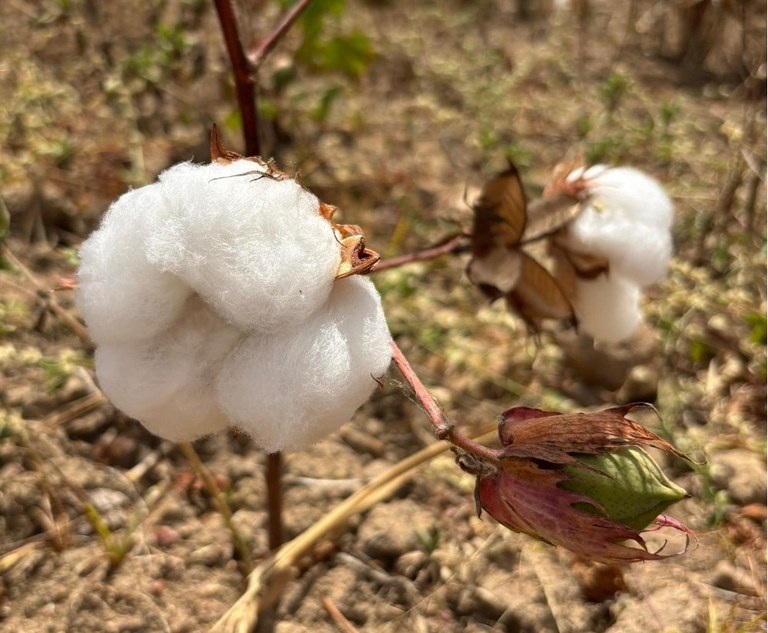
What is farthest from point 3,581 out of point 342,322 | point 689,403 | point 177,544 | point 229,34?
point 689,403

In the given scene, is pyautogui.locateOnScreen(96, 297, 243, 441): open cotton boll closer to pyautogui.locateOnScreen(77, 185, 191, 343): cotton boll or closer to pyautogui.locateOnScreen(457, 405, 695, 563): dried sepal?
pyautogui.locateOnScreen(77, 185, 191, 343): cotton boll

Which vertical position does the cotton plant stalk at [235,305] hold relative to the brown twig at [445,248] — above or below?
above

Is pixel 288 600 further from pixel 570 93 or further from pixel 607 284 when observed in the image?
pixel 570 93

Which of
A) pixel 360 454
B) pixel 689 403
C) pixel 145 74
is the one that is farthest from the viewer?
pixel 145 74

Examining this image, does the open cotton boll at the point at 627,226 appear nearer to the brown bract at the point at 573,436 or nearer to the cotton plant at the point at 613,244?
the cotton plant at the point at 613,244

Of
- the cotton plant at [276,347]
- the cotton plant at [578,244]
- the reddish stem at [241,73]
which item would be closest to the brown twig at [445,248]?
the cotton plant at [578,244]

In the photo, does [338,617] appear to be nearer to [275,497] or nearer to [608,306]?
[275,497]
